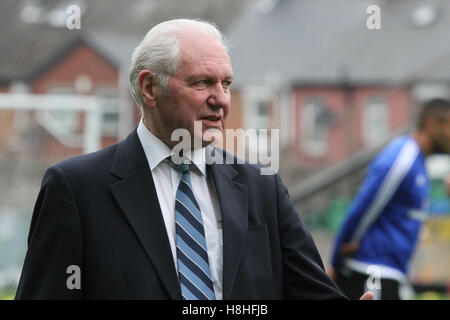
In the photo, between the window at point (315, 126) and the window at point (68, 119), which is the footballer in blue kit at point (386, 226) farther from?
the window at point (68, 119)

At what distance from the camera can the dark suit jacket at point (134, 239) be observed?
2.43 metres

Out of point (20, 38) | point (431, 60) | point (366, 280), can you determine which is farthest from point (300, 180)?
point (366, 280)

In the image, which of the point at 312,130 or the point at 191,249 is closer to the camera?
the point at 191,249

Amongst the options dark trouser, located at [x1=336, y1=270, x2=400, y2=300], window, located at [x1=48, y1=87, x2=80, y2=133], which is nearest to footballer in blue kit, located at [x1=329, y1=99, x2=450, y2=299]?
dark trouser, located at [x1=336, y1=270, x2=400, y2=300]

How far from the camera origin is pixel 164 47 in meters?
2.63

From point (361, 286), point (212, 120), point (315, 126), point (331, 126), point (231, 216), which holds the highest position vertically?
point (315, 126)

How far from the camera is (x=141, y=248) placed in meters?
2.44

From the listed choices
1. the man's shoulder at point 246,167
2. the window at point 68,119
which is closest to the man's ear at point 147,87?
the man's shoulder at point 246,167

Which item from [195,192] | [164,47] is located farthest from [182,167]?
[164,47]

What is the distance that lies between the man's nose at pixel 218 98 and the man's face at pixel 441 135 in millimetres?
2849

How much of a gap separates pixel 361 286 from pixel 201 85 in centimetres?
274

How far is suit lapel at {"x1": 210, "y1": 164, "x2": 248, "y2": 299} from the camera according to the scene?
248cm

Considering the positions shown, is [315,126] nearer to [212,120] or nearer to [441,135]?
[441,135]
